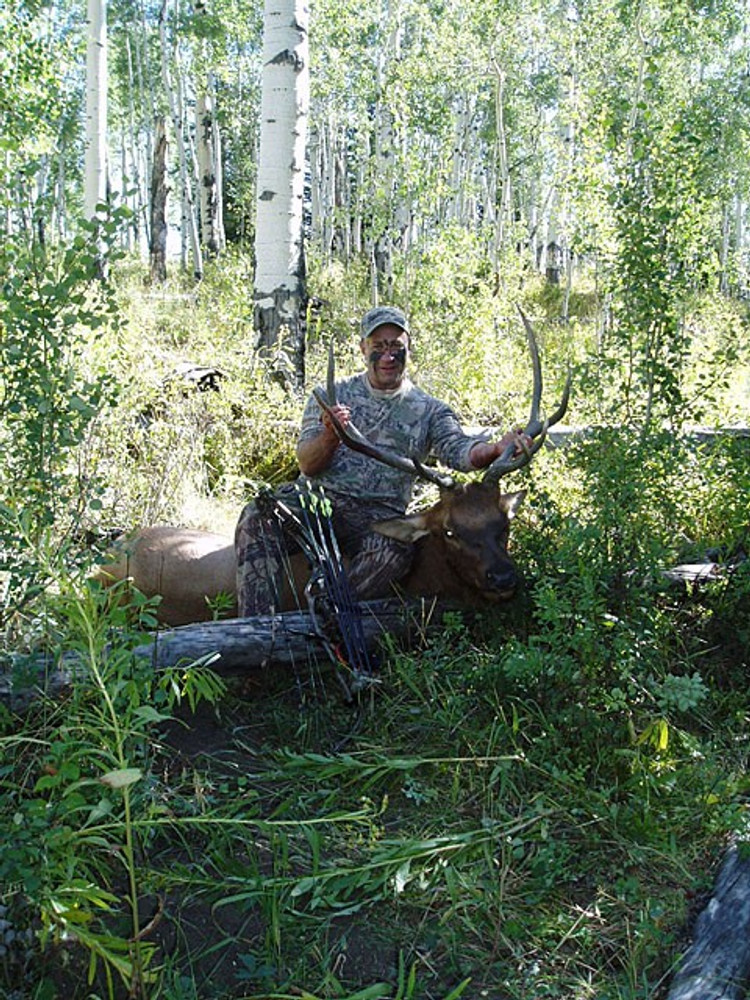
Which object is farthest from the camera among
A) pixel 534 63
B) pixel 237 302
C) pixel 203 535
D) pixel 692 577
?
pixel 534 63

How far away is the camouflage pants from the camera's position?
500 centimetres

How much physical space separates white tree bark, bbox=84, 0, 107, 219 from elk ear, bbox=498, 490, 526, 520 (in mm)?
11871

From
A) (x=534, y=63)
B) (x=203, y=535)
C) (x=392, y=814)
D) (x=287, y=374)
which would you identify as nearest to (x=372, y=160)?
(x=287, y=374)

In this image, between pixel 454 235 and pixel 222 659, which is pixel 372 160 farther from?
pixel 222 659

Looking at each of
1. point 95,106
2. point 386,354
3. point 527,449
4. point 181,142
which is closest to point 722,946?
point 527,449

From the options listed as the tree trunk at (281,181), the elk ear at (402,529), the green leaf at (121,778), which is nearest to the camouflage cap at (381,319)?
the elk ear at (402,529)

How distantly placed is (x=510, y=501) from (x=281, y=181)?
4481 mm

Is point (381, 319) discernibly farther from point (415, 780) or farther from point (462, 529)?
point (415, 780)

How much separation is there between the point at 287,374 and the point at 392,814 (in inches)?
207

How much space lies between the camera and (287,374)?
8367 mm

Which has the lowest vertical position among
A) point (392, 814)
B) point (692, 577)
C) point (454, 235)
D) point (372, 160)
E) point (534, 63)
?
point (392, 814)

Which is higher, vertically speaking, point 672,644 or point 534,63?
point 534,63

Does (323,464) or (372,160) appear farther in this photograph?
(372,160)

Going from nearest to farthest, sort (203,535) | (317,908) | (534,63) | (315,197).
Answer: (317,908) → (203,535) → (315,197) → (534,63)
